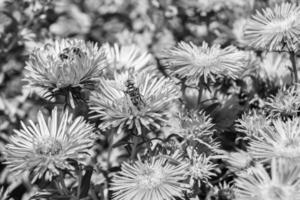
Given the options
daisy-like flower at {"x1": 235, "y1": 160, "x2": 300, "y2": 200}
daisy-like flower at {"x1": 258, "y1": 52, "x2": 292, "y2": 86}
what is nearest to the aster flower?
daisy-like flower at {"x1": 235, "y1": 160, "x2": 300, "y2": 200}

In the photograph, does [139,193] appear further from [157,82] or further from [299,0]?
[299,0]

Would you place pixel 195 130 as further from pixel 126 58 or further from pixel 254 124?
pixel 126 58

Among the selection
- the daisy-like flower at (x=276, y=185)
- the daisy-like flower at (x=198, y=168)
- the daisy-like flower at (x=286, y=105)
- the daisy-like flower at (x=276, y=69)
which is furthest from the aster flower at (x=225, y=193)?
the daisy-like flower at (x=276, y=69)

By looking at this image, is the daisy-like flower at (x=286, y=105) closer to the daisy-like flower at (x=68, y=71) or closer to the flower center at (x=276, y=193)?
the flower center at (x=276, y=193)

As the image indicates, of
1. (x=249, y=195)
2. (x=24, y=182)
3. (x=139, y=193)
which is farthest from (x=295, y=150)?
(x=24, y=182)

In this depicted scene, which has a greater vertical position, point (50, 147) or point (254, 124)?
point (254, 124)

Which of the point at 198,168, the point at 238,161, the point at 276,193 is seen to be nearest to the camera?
the point at 276,193

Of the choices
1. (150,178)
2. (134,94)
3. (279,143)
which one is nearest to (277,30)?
(279,143)
